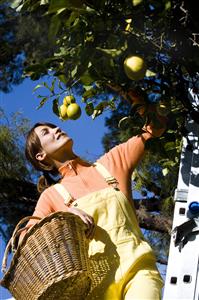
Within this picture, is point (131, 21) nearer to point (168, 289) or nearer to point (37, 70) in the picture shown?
point (37, 70)

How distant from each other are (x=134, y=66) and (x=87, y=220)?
364 millimetres

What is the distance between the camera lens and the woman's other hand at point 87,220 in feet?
Result: 4.90

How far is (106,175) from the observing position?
1.67m

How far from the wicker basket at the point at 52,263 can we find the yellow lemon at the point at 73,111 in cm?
24

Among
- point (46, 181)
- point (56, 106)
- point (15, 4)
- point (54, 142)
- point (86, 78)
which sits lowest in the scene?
point (46, 181)

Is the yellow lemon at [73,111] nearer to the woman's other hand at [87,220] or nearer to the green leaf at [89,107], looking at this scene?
the green leaf at [89,107]

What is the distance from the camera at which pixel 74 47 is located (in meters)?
1.37

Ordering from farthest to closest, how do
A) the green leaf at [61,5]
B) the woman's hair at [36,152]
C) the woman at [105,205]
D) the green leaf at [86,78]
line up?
the woman's hair at [36,152]
the woman at [105,205]
the green leaf at [86,78]
the green leaf at [61,5]

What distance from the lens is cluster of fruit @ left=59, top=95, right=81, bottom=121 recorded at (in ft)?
5.23

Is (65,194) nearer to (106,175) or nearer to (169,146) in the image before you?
(106,175)

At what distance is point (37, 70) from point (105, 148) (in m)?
2.70

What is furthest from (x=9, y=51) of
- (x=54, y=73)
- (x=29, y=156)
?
(x=54, y=73)

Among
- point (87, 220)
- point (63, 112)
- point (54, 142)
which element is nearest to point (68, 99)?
point (63, 112)

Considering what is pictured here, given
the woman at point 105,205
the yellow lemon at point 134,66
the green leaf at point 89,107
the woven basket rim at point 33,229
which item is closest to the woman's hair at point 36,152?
the woman at point 105,205
